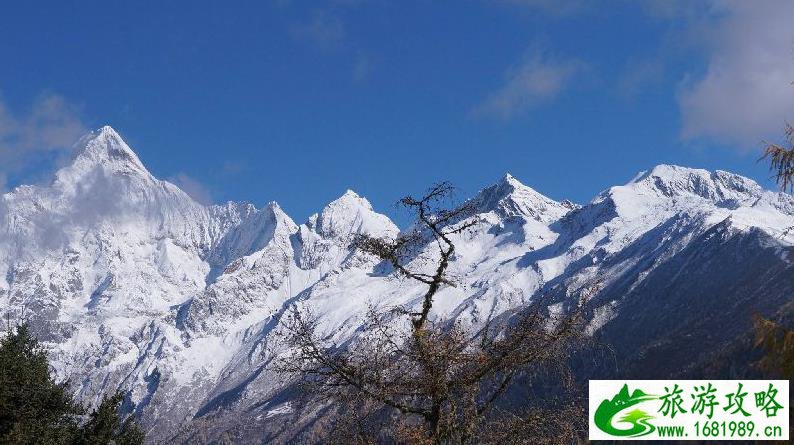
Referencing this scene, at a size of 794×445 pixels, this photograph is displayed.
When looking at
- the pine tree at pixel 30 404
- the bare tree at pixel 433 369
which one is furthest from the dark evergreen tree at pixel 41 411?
the bare tree at pixel 433 369

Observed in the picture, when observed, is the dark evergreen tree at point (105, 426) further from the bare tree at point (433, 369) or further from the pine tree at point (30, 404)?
the bare tree at point (433, 369)

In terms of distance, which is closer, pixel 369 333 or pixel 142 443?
pixel 369 333

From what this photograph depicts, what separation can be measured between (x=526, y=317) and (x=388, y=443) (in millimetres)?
3226

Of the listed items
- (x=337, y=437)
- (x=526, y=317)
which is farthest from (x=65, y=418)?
(x=526, y=317)

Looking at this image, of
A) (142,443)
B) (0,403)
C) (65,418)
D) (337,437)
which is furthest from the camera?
(142,443)

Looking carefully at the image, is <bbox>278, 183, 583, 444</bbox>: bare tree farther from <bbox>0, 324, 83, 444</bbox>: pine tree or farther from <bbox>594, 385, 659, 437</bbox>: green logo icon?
<bbox>0, 324, 83, 444</bbox>: pine tree

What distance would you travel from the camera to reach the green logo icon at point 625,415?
1486cm

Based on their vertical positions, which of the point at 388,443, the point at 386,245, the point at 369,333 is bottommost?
the point at 388,443

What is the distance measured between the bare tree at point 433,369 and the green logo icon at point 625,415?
261 centimetres

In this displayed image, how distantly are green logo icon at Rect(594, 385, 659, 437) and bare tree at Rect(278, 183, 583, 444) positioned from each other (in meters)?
2.61

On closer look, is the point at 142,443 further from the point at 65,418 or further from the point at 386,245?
the point at 386,245

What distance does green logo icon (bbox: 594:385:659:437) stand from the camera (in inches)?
585

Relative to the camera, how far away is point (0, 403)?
33812 mm

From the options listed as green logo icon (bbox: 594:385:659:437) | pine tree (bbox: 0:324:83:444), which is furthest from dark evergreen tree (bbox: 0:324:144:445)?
green logo icon (bbox: 594:385:659:437)
